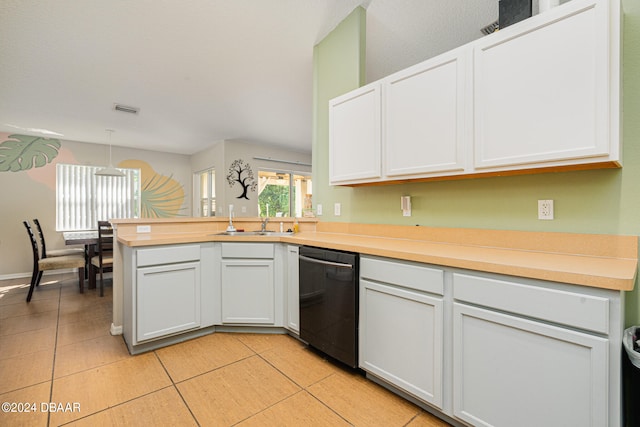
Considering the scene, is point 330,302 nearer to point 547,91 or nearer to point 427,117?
point 427,117

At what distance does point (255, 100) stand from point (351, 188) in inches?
92.3

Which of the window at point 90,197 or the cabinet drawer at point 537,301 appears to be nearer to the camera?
the cabinet drawer at point 537,301

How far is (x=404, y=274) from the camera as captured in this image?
5.11 ft

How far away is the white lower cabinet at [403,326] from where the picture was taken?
1.43 metres

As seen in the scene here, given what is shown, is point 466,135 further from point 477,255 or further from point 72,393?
point 72,393

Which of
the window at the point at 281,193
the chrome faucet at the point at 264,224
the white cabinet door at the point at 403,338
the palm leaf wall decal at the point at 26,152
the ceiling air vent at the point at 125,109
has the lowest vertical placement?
the white cabinet door at the point at 403,338

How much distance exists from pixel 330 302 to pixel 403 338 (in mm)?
571

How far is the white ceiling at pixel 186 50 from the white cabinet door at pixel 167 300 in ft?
6.88

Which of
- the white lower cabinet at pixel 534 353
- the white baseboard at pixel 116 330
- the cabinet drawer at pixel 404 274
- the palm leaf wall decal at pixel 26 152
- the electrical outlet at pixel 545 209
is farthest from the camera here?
the palm leaf wall decal at pixel 26 152

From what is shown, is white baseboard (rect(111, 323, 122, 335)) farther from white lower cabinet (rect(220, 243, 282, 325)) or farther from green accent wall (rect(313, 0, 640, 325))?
green accent wall (rect(313, 0, 640, 325))

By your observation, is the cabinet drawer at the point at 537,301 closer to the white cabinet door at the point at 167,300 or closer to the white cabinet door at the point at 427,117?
the white cabinet door at the point at 427,117

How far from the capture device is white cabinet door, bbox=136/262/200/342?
84.4 inches

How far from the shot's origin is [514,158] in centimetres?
146

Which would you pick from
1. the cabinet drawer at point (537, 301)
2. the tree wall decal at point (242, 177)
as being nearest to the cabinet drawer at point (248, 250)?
the cabinet drawer at point (537, 301)
